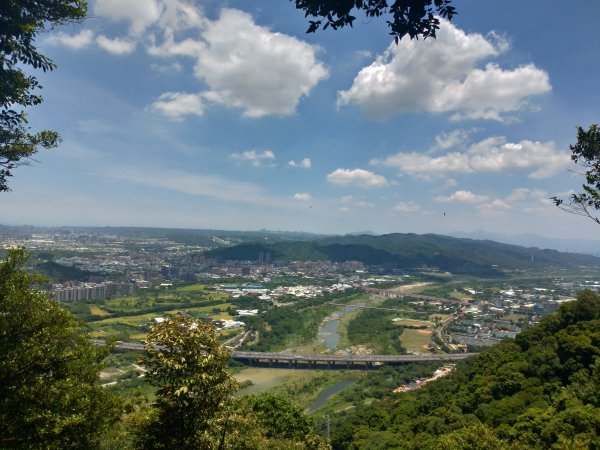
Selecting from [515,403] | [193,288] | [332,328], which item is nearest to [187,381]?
[515,403]

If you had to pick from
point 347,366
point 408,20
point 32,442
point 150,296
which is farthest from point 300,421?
point 150,296

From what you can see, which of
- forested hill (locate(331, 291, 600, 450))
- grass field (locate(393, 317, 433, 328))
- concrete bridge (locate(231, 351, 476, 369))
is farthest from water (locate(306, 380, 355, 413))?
grass field (locate(393, 317, 433, 328))

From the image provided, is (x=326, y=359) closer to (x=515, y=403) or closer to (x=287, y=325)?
(x=287, y=325)

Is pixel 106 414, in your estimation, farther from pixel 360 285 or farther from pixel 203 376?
pixel 360 285

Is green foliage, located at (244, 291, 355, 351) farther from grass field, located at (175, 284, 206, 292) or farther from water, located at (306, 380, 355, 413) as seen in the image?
grass field, located at (175, 284, 206, 292)

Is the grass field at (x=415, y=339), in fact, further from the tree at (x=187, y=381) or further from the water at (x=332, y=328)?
the tree at (x=187, y=381)
